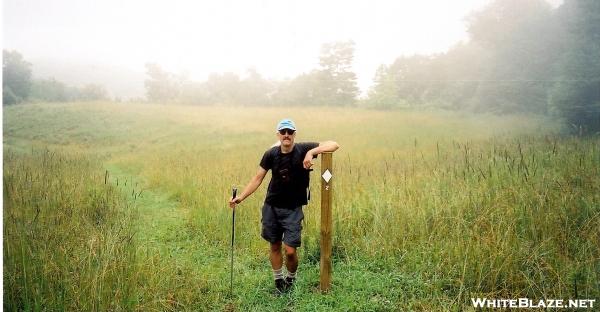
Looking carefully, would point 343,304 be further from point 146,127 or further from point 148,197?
point 146,127

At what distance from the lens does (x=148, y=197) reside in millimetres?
7145

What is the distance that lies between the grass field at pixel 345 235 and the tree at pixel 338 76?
4.81 m

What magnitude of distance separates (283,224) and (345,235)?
1.21m

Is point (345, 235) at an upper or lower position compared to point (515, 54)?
lower

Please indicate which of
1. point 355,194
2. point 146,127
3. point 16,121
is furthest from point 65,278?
point 146,127

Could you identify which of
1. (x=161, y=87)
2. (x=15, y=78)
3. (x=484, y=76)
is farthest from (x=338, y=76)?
(x=15, y=78)

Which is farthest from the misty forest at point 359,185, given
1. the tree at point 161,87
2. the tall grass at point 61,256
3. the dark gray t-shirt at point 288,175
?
the tree at point 161,87

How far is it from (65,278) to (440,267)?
3331 mm

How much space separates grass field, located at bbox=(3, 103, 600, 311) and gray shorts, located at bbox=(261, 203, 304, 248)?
0.52m

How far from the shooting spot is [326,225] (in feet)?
11.2

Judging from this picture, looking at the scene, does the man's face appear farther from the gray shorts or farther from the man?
the gray shorts

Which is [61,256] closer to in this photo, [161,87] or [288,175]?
[288,175]

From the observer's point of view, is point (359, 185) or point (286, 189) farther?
point (359, 185)

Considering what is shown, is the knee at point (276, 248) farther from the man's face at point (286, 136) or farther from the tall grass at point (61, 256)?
the tall grass at point (61, 256)
